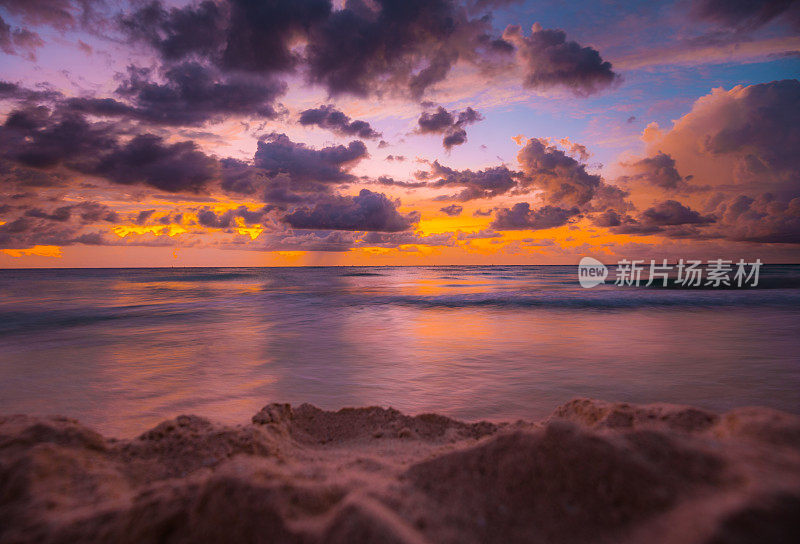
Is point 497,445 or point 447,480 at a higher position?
point 497,445

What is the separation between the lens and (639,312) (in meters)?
15.7

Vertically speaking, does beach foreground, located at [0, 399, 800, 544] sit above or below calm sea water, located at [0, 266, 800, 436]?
above

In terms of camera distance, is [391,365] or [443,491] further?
[391,365]

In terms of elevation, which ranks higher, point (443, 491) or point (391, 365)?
point (443, 491)

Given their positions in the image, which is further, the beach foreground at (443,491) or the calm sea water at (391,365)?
the calm sea water at (391,365)

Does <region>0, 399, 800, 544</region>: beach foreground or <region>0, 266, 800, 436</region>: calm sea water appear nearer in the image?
<region>0, 399, 800, 544</region>: beach foreground

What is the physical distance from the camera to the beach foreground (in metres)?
1.58

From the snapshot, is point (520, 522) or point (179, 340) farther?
point (179, 340)

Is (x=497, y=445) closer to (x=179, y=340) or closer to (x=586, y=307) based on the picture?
(x=179, y=340)

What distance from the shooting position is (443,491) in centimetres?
194

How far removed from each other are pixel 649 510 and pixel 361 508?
123 cm

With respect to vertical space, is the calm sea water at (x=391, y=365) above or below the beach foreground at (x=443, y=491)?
below

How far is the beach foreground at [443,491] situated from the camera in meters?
1.58

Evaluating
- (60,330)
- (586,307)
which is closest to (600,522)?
(60,330)
